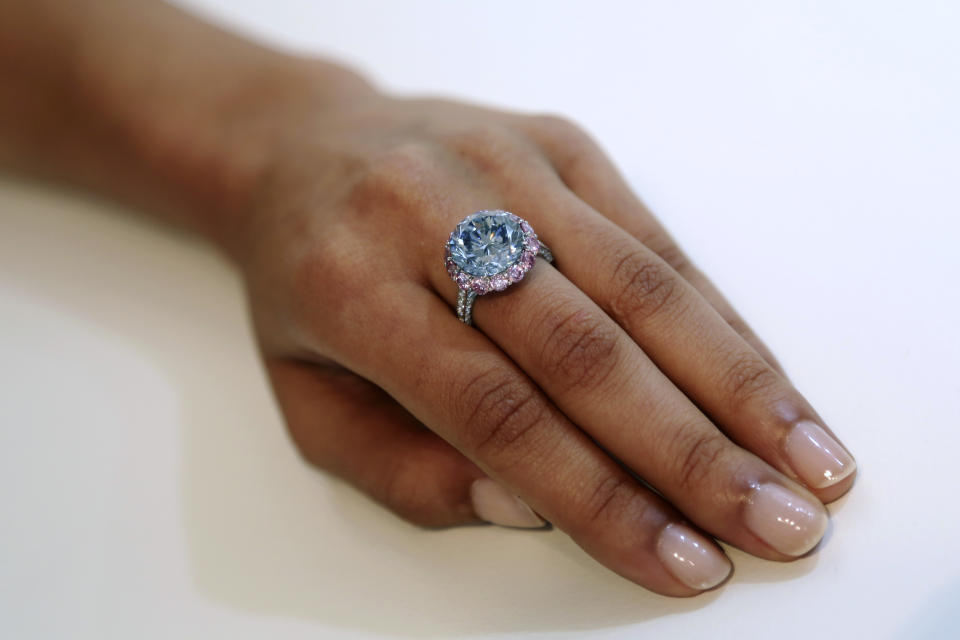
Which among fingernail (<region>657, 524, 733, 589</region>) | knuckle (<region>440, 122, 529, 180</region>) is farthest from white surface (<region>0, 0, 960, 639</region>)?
knuckle (<region>440, 122, 529, 180</region>)

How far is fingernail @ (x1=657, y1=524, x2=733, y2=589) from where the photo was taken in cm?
75

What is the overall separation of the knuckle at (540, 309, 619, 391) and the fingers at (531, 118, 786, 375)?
0.62ft

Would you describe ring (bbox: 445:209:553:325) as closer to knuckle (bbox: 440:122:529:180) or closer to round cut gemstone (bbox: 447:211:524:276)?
round cut gemstone (bbox: 447:211:524:276)

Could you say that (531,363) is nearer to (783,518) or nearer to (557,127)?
(783,518)

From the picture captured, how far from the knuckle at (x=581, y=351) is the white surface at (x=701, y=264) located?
218 millimetres

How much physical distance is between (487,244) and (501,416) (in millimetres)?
203

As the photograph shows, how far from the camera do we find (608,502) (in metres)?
0.77

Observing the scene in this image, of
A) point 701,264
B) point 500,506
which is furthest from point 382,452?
point 701,264

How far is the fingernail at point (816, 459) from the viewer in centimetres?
75

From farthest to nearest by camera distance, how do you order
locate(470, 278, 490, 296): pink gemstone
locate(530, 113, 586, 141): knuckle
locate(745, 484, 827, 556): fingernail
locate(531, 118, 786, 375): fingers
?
1. locate(530, 113, 586, 141): knuckle
2. locate(531, 118, 786, 375): fingers
3. locate(470, 278, 490, 296): pink gemstone
4. locate(745, 484, 827, 556): fingernail

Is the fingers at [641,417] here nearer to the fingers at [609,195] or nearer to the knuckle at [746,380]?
the knuckle at [746,380]

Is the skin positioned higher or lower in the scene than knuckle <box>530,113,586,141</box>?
lower

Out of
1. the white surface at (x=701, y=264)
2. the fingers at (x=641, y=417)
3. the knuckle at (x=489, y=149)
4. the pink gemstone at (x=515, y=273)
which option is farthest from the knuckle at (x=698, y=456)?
the knuckle at (x=489, y=149)

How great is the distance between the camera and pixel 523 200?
0.96m
